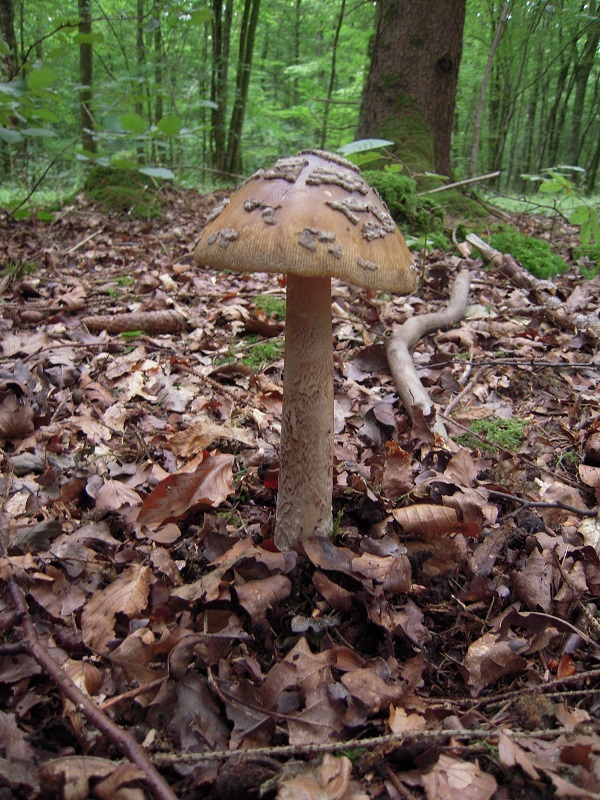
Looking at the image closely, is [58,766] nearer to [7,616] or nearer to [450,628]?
[7,616]

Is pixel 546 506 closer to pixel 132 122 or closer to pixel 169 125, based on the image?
pixel 169 125

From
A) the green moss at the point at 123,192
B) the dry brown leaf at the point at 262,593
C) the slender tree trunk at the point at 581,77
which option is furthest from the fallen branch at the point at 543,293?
the slender tree trunk at the point at 581,77

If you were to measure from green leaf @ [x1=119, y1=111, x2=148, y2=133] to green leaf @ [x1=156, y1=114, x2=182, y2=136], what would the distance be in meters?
0.26

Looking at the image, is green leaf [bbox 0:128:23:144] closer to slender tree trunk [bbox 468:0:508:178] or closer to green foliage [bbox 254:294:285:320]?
green foliage [bbox 254:294:285:320]

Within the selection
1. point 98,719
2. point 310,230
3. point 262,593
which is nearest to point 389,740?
point 262,593

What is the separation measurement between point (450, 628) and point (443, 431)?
1.47 metres

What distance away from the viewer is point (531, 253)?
21.4 ft

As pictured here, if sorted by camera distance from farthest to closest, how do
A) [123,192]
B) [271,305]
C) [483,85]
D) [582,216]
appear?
[123,192], [483,85], [271,305], [582,216]

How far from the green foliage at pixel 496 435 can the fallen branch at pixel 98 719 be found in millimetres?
2715

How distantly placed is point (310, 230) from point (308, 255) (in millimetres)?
105

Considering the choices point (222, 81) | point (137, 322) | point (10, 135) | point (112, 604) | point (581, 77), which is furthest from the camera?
point (581, 77)

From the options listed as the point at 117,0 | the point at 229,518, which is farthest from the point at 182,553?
the point at 117,0

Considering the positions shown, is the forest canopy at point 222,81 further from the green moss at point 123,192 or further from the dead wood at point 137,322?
the dead wood at point 137,322

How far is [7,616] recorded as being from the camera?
213 cm
